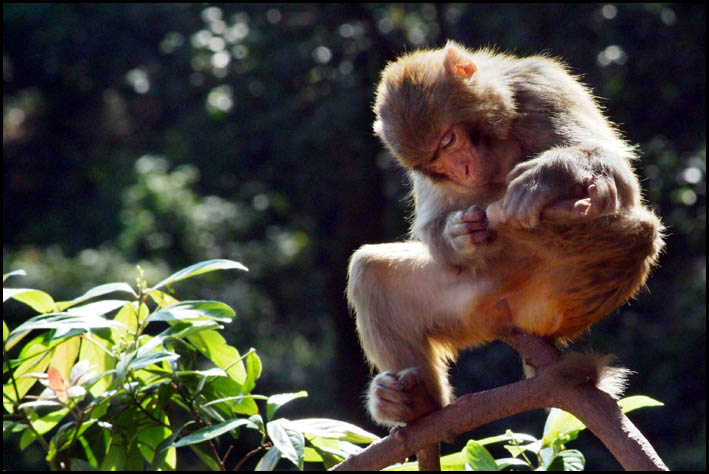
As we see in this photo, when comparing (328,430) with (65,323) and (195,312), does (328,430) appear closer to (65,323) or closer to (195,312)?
(195,312)

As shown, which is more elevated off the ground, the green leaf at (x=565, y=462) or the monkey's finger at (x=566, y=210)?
the monkey's finger at (x=566, y=210)

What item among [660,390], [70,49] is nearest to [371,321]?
[660,390]

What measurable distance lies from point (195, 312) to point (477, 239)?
2.26ft

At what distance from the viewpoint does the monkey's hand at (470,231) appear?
2.16 metres

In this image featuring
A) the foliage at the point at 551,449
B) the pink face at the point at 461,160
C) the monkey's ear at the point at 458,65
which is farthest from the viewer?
the monkey's ear at the point at 458,65

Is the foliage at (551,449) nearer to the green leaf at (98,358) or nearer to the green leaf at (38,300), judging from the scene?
the green leaf at (98,358)

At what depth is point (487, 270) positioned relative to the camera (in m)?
2.39

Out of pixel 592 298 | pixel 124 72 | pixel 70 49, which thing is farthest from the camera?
pixel 124 72

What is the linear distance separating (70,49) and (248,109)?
3754 millimetres

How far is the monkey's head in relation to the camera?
7.88 ft

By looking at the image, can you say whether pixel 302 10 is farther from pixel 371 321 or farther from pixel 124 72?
pixel 371 321

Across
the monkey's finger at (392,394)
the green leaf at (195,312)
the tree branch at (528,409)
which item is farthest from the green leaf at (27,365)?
the monkey's finger at (392,394)

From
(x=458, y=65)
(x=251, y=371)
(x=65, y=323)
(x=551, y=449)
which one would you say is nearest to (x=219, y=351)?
(x=251, y=371)

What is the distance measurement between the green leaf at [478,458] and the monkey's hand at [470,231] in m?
0.52
